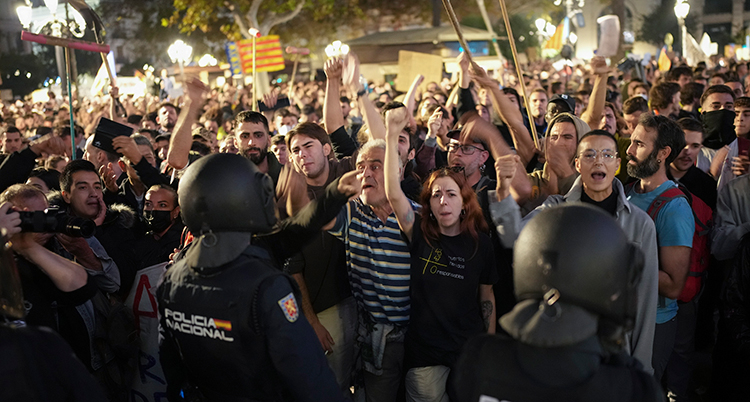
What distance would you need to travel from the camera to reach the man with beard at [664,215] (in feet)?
11.7

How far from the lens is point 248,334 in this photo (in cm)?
220

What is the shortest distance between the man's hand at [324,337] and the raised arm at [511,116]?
88.0 inches

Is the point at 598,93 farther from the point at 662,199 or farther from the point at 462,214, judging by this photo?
the point at 462,214

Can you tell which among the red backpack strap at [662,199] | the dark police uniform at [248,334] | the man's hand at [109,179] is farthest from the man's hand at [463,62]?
the dark police uniform at [248,334]

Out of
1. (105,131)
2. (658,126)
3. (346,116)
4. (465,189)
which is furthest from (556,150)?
(346,116)

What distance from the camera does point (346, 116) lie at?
36.0ft

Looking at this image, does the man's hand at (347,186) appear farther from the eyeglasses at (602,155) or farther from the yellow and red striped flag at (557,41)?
the yellow and red striped flag at (557,41)

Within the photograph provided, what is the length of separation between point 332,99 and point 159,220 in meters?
1.75

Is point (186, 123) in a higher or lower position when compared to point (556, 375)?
higher

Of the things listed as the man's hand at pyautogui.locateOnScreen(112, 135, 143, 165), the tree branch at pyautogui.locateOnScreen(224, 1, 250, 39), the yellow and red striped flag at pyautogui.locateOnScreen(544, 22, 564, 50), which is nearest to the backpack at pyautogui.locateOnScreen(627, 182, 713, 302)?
the man's hand at pyautogui.locateOnScreen(112, 135, 143, 165)

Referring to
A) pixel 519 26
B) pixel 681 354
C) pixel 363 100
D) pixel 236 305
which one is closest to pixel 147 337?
→ pixel 236 305

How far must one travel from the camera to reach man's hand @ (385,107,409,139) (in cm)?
322

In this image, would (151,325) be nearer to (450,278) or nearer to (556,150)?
(450,278)

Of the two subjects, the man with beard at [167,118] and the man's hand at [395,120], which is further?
the man with beard at [167,118]
